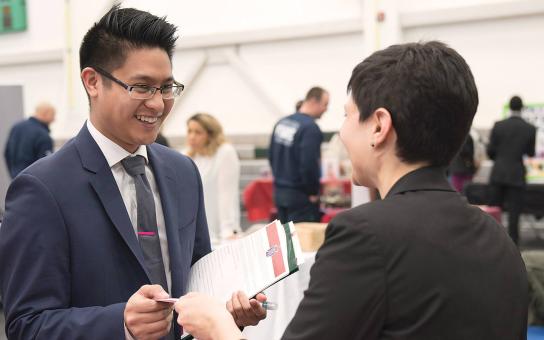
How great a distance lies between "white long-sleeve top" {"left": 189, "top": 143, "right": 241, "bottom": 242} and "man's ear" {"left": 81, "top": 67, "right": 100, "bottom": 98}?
3288mm

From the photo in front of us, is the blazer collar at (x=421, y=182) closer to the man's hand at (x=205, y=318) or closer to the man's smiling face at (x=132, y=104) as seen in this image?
the man's hand at (x=205, y=318)

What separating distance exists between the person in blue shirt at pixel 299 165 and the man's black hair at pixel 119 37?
3651 mm

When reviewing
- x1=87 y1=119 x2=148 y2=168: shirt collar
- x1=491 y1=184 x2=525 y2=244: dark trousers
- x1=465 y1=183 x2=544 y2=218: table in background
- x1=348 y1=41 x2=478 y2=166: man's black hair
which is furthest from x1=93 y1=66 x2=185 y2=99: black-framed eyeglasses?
x1=465 y1=183 x2=544 y2=218: table in background

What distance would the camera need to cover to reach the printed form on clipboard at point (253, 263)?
119cm

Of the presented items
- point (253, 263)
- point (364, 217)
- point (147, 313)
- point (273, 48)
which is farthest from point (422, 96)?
point (273, 48)

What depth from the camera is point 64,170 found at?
130 centimetres

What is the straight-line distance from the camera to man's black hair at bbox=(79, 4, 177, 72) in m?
1.37

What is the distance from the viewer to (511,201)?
6.38m

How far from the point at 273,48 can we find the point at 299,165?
4.71 m

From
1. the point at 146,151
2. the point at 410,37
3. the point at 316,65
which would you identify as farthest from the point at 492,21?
the point at 146,151

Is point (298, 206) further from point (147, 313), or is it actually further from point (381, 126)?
point (381, 126)

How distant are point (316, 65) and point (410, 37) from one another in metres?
1.38

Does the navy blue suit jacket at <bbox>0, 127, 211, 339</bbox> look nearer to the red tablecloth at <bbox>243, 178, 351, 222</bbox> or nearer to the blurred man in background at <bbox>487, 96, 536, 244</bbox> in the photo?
the blurred man in background at <bbox>487, 96, 536, 244</bbox>

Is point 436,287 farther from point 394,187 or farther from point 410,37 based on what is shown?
point 410,37
